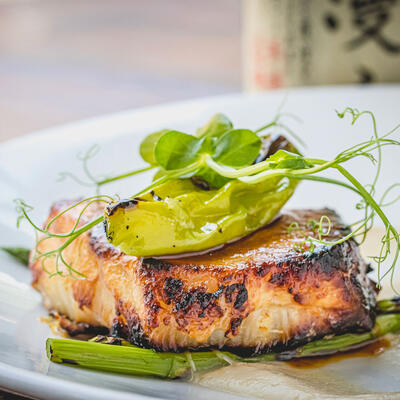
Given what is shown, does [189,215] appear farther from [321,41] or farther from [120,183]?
[321,41]

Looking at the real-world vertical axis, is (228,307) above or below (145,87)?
below

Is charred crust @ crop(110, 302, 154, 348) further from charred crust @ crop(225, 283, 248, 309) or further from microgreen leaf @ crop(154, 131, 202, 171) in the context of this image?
microgreen leaf @ crop(154, 131, 202, 171)

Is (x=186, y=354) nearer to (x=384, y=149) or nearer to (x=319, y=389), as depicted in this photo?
(x=319, y=389)

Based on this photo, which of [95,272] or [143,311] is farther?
[95,272]

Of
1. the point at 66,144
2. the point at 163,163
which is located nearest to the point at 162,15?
the point at 66,144

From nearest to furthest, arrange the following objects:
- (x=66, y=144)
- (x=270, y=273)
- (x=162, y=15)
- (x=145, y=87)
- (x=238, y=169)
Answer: (x=270, y=273) < (x=238, y=169) < (x=66, y=144) < (x=145, y=87) < (x=162, y=15)

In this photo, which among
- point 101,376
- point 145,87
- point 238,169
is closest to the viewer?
point 101,376

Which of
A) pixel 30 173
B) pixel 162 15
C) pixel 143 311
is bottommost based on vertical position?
pixel 143 311

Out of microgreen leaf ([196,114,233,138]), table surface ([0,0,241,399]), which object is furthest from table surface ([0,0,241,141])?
microgreen leaf ([196,114,233,138])
